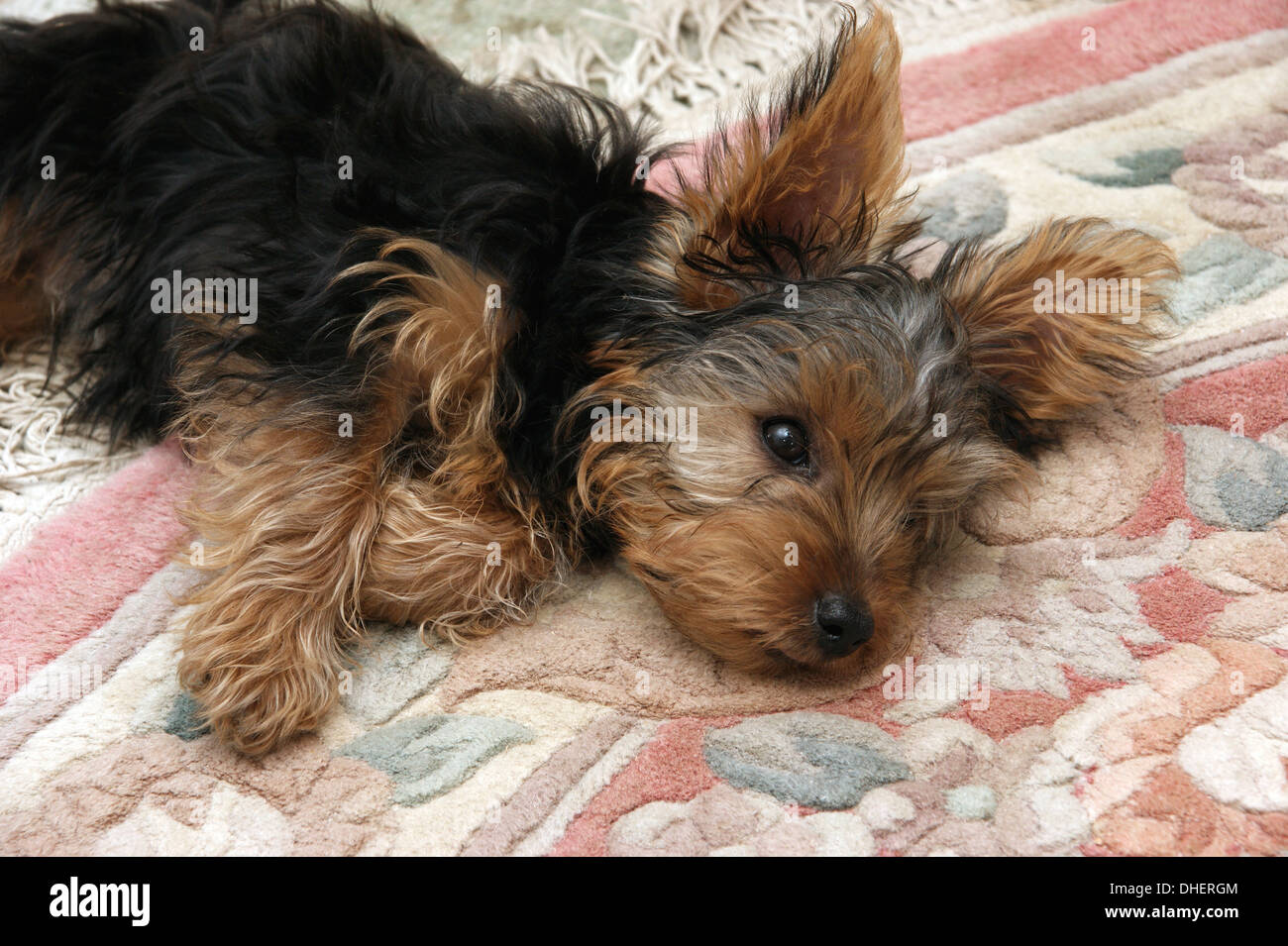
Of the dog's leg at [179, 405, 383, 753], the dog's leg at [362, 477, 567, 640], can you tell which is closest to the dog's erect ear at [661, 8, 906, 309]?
the dog's leg at [362, 477, 567, 640]

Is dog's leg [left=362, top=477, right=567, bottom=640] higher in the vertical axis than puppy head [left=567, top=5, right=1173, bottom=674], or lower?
lower

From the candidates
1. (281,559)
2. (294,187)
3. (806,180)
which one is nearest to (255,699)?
(281,559)

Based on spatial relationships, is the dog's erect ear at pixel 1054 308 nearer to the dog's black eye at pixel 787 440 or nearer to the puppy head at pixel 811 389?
the puppy head at pixel 811 389

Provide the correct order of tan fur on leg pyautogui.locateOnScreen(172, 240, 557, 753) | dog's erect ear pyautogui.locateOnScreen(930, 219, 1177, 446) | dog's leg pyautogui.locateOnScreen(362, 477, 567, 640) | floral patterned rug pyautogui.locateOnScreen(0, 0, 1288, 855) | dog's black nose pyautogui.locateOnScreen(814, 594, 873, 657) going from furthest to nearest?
dog's erect ear pyautogui.locateOnScreen(930, 219, 1177, 446) < dog's leg pyautogui.locateOnScreen(362, 477, 567, 640) < tan fur on leg pyautogui.locateOnScreen(172, 240, 557, 753) < dog's black nose pyautogui.locateOnScreen(814, 594, 873, 657) < floral patterned rug pyautogui.locateOnScreen(0, 0, 1288, 855)

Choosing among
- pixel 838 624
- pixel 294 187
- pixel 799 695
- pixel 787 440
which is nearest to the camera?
pixel 838 624

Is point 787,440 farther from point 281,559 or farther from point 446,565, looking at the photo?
point 281,559

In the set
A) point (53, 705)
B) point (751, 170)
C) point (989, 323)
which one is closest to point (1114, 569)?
point (989, 323)

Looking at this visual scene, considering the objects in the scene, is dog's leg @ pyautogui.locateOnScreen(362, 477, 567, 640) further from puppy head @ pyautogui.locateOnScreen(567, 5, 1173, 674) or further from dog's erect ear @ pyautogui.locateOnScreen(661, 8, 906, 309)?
dog's erect ear @ pyautogui.locateOnScreen(661, 8, 906, 309)

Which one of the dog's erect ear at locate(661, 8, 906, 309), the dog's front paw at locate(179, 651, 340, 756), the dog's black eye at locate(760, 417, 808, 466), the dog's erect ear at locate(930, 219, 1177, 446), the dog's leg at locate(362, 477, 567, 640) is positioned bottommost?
the dog's front paw at locate(179, 651, 340, 756)
